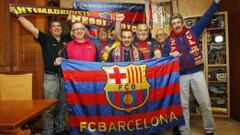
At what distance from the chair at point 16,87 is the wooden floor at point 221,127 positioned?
1829mm

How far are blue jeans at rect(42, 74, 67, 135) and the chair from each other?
0.30 meters

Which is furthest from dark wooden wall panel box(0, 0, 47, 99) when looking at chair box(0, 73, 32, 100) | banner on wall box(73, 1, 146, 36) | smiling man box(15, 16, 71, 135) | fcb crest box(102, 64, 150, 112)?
fcb crest box(102, 64, 150, 112)

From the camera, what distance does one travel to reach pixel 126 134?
9.80ft

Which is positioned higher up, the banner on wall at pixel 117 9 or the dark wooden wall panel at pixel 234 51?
the banner on wall at pixel 117 9

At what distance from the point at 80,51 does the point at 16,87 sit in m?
0.83

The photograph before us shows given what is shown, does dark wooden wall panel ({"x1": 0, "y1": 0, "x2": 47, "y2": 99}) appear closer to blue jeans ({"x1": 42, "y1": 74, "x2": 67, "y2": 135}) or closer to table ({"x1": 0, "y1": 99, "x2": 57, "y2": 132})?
blue jeans ({"x1": 42, "y1": 74, "x2": 67, "y2": 135})

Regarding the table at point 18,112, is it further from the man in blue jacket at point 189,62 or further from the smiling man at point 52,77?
the man in blue jacket at point 189,62

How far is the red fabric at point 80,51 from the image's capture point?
3170 millimetres

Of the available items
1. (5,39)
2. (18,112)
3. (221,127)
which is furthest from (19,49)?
(221,127)

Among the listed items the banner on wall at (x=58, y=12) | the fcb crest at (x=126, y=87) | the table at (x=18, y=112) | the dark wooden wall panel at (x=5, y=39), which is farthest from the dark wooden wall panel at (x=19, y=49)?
the table at (x=18, y=112)

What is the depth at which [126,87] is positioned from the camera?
2.98 m

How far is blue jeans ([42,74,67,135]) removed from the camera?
10.8 feet

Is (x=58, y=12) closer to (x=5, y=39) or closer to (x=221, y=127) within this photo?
(x=5, y=39)

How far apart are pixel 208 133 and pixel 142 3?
104 inches
